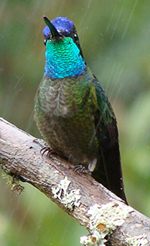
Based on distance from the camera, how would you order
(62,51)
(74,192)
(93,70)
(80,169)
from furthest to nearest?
(93,70)
(62,51)
(80,169)
(74,192)

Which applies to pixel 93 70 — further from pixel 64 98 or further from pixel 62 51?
pixel 64 98

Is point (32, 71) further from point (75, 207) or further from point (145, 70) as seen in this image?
point (75, 207)

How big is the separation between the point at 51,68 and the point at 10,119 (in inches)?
Result: 61.9

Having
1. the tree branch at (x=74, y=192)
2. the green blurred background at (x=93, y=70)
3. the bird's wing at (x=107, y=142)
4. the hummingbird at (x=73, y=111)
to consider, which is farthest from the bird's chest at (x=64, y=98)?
the green blurred background at (x=93, y=70)

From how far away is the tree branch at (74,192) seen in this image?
2.08m

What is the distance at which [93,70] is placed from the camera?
3861mm

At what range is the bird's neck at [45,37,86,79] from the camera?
279 centimetres

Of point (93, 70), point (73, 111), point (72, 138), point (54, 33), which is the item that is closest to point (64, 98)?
point (73, 111)

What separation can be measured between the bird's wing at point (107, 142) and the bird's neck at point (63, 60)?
6.2 inches

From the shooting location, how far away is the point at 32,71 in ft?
13.4

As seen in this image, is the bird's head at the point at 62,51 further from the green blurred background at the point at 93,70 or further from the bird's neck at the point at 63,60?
the green blurred background at the point at 93,70

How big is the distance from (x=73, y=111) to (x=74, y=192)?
0.54m

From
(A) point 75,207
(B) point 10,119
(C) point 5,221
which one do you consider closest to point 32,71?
(B) point 10,119

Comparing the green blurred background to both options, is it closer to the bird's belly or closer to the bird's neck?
the bird's belly
